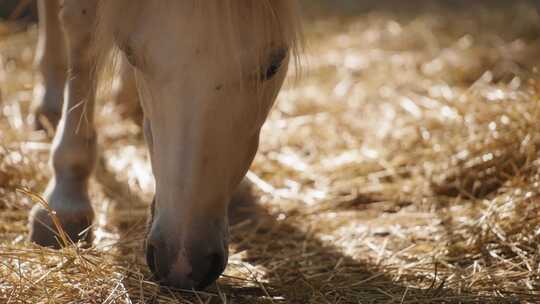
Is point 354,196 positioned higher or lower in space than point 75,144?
lower

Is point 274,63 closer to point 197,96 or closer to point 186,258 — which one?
point 197,96

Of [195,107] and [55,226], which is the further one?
[55,226]

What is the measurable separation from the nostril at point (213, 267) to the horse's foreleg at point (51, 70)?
5.73 ft

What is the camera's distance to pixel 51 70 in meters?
3.29

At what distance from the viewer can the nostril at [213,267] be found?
5.42ft

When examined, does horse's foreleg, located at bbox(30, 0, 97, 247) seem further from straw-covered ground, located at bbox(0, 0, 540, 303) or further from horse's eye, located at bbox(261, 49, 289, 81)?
horse's eye, located at bbox(261, 49, 289, 81)

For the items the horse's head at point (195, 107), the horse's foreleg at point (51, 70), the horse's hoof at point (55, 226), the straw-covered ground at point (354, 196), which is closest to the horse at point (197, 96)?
the horse's head at point (195, 107)

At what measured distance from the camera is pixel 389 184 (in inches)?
114

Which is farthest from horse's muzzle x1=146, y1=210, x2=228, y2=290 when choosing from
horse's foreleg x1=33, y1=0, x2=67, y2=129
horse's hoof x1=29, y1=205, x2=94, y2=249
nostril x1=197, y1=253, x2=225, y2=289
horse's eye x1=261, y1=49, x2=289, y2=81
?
horse's foreleg x1=33, y1=0, x2=67, y2=129

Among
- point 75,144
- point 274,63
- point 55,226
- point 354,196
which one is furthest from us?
point 354,196

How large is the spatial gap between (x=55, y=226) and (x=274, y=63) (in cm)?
87

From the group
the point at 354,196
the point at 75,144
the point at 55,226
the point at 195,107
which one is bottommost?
the point at 354,196

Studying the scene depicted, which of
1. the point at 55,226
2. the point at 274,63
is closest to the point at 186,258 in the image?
the point at 274,63

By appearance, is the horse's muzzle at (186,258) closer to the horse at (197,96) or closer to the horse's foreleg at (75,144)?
the horse at (197,96)
